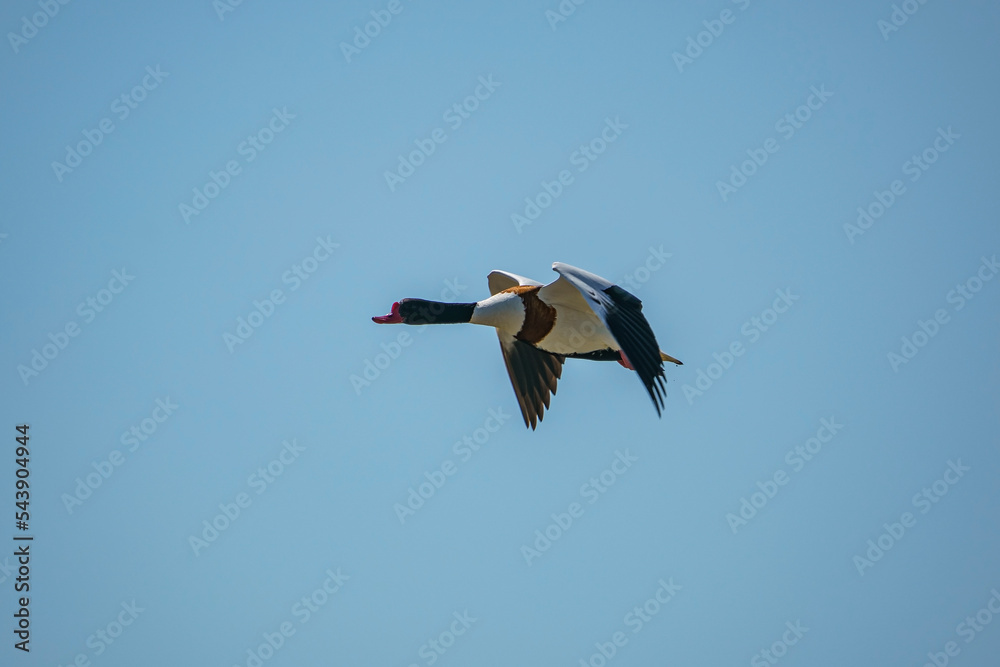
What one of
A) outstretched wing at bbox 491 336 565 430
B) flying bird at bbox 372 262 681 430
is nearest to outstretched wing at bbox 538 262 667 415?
flying bird at bbox 372 262 681 430

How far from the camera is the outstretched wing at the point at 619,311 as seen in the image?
1266 cm

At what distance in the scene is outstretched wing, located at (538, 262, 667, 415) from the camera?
1266 centimetres

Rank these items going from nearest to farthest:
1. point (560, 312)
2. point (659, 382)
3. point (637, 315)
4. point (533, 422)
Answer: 1. point (659, 382)
2. point (637, 315)
3. point (560, 312)
4. point (533, 422)

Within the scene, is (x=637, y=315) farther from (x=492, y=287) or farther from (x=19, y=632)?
(x=19, y=632)

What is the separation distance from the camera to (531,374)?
1590 centimetres

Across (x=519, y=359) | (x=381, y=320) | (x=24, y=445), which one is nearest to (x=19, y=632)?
(x=24, y=445)

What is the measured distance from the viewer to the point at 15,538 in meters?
→ 16.2

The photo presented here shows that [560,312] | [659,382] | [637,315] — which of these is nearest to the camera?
[659,382]

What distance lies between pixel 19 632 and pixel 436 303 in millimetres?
6842

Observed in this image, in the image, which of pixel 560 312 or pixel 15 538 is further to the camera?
pixel 15 538

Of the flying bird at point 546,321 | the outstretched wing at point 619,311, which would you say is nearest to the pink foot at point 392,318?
the flying bird at point 546,321

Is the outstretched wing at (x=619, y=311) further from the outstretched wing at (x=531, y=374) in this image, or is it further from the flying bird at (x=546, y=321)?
the outstretched wing at (x=531, y=374)

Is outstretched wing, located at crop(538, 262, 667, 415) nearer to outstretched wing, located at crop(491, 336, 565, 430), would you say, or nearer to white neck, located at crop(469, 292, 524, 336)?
white neck, located at crop(469, 292, 524, 336)

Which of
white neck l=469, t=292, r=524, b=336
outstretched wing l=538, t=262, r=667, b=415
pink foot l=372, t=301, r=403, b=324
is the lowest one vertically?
pink foot l=372, t=301, r=403, b=324
